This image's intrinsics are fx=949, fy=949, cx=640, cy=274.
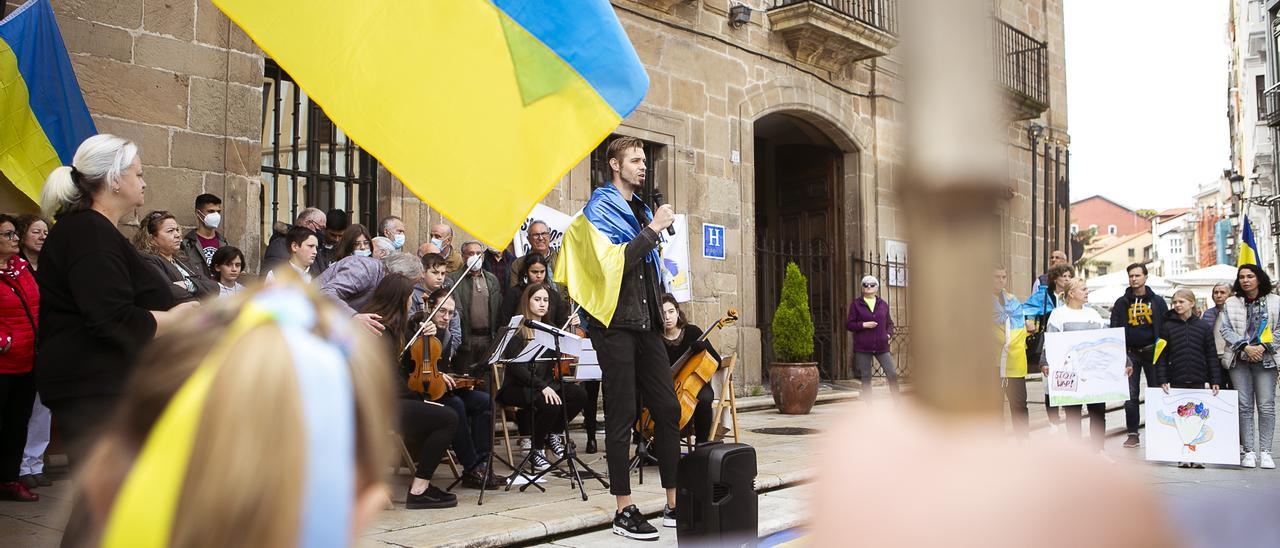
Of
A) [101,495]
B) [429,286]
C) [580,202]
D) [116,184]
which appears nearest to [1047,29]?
[580,202]

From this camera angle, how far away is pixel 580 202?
36.4ft

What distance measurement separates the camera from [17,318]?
19.8 feet

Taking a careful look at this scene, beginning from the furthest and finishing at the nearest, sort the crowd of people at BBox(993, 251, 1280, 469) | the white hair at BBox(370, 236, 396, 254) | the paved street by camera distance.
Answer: the crowd of people at BBox(993, 251, 1280, 469), the white hair at BBox(370, 236, 396, 254), the paved street

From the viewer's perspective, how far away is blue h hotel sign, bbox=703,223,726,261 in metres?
12.6

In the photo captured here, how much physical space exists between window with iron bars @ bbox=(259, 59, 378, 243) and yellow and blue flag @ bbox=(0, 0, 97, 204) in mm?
2174

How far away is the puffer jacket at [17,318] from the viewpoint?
19.6 ft

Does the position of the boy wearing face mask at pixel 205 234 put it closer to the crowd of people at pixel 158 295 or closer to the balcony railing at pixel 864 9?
the crowd of people at pixel 158 295

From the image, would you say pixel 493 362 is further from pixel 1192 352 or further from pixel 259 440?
pixel 1192 352

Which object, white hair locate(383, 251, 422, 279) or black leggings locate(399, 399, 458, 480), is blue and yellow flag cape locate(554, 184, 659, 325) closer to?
black leggings locate(399, 399, 458, 480)

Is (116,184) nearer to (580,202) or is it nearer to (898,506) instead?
(898,506)

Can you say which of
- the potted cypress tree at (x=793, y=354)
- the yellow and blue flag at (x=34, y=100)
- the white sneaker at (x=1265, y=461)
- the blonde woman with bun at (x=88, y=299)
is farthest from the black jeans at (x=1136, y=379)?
the yellow and blue flag at (x=34, y=100)

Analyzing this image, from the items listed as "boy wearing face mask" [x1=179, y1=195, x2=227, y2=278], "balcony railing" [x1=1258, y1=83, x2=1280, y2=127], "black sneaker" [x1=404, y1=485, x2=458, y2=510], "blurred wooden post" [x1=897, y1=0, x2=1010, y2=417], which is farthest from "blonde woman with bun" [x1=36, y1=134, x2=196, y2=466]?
"balcony railing" [x1=1258, y1=83, x2=1280, y2=127]

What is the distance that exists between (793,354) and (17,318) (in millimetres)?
8423

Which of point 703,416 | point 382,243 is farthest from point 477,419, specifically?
point 703,416
